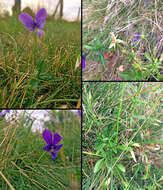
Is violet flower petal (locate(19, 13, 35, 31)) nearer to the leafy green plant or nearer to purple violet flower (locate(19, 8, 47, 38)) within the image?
purple violet flower (locate(19, 8, 47, 38))

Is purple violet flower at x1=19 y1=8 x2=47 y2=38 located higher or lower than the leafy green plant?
higher

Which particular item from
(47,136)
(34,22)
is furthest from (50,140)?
(34,22)

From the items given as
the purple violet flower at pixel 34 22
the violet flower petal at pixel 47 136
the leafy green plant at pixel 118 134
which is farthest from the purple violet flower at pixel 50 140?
the purple violet flower at pixel 34 22

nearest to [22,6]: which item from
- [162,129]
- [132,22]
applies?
[132,22]

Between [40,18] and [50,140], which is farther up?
[40,18]

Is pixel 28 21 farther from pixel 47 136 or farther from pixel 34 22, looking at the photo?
pixel 47 136

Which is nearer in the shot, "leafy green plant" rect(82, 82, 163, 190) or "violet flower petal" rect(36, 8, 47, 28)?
"violet flower petal" rect(36, 8, 47, 28)

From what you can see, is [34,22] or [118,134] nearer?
[34,22]

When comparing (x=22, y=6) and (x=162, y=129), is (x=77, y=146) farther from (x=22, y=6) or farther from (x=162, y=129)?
(x=22, y=6)

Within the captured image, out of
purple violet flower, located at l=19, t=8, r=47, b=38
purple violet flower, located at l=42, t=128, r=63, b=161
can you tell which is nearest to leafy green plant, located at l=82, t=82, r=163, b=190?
purple violet flower, located at l=42, t=128, r=63, b=161

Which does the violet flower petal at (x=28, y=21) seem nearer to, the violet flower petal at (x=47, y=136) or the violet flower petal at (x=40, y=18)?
the violet flower petal at (x=40, y=18)

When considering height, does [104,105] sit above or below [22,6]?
below
